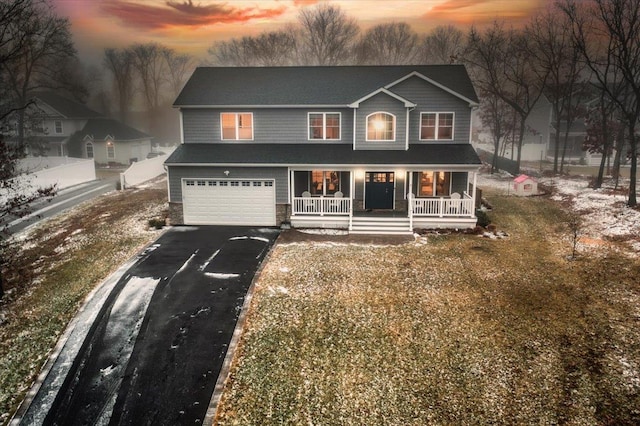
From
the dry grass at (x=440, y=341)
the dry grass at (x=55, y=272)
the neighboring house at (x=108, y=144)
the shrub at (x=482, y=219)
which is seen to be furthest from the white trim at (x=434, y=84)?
the neighboring house at (x=108, y=144)

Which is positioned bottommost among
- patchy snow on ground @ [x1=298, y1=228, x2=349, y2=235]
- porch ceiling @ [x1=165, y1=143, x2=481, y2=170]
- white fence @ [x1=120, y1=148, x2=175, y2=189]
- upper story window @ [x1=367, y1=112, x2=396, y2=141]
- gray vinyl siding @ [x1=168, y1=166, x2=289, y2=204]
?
patchy snow on ground @ [x1=298, y1=228, x2=349, y2=235]

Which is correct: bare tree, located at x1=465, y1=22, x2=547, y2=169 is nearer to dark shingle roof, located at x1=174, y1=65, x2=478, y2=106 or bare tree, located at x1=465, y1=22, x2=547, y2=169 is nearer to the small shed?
the small shed

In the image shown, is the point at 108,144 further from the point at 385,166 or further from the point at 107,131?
the point at 385,166

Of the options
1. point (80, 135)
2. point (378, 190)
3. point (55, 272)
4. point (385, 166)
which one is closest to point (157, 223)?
point (55, 272)

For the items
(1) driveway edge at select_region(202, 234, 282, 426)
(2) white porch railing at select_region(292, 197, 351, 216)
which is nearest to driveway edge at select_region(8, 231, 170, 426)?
(1) driveway edge at select_region(202, 234, 282, 426)

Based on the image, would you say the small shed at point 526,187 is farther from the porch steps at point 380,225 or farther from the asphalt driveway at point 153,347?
the asphalt driveway at point 153,347

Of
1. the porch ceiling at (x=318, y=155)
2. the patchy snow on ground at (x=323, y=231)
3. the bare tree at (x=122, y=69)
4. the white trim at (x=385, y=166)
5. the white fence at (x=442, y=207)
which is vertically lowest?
the patchy snow on ground at (x=323, y=231)
